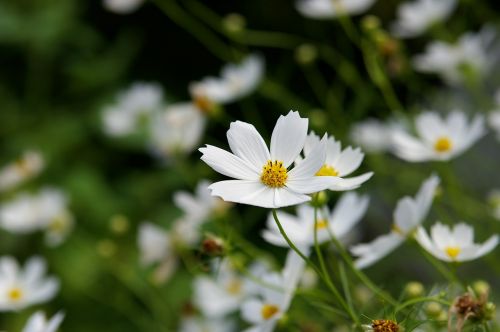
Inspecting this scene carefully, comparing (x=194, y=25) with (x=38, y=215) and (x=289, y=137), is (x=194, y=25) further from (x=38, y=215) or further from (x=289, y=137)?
(x=289, y=137)

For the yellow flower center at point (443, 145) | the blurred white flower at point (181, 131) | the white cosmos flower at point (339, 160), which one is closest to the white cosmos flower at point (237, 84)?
the blurred white flower at point (181, 131)

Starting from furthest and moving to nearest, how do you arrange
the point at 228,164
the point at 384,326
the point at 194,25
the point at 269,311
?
the point at 194,25 < the point at 269,311 < the point at 228,164 < the point at 384,326

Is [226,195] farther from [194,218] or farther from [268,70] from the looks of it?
[268,70]

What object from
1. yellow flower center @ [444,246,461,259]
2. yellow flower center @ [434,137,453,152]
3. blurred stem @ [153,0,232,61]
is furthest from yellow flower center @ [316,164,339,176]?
blurred stem @ [153,0,232,61]

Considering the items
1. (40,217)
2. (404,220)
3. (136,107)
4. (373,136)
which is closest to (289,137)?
(404,220)

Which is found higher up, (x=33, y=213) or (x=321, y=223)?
(x=321, y=223)

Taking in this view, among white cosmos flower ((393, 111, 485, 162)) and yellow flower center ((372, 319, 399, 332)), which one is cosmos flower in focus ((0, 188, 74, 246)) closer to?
white cosmos flower ((393, 111, 485, 162))

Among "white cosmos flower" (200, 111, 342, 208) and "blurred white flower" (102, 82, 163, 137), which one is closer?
"white cosmos flower" (200, 111, 342, 208)

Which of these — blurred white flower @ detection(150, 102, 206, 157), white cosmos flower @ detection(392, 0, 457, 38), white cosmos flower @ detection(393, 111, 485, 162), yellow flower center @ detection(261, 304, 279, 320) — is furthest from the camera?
white cosmos flower @ detection(392, 0, 457, 38)
